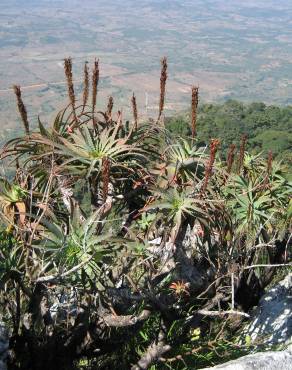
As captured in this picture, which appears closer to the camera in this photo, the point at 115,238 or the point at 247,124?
the point at 115,238

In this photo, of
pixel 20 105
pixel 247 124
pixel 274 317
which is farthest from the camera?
pixel 247 124

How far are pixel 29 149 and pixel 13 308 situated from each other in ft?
3.83

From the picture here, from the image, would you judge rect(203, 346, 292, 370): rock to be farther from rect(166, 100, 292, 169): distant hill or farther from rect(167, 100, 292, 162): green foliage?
rect(167, 100, 292, 162): green foliage

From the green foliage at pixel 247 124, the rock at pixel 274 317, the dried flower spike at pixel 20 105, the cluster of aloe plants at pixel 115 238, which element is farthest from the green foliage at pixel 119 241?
the green foliage at pixel 247 124

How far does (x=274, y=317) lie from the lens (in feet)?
15.1

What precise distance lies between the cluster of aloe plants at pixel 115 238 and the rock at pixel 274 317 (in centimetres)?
36

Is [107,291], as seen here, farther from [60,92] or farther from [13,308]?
[60,92]

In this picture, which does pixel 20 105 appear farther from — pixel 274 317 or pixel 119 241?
pixel 274 317

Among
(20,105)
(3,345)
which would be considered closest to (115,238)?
(3,345)

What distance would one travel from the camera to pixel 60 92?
128 meters

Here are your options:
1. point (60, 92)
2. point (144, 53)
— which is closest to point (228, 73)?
point (144, 53)

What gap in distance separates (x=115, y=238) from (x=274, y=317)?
7.82 ft

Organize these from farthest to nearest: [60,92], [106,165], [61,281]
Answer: [60,92] < [61,281] < [106,165]

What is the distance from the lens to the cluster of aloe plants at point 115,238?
9.67 feet
